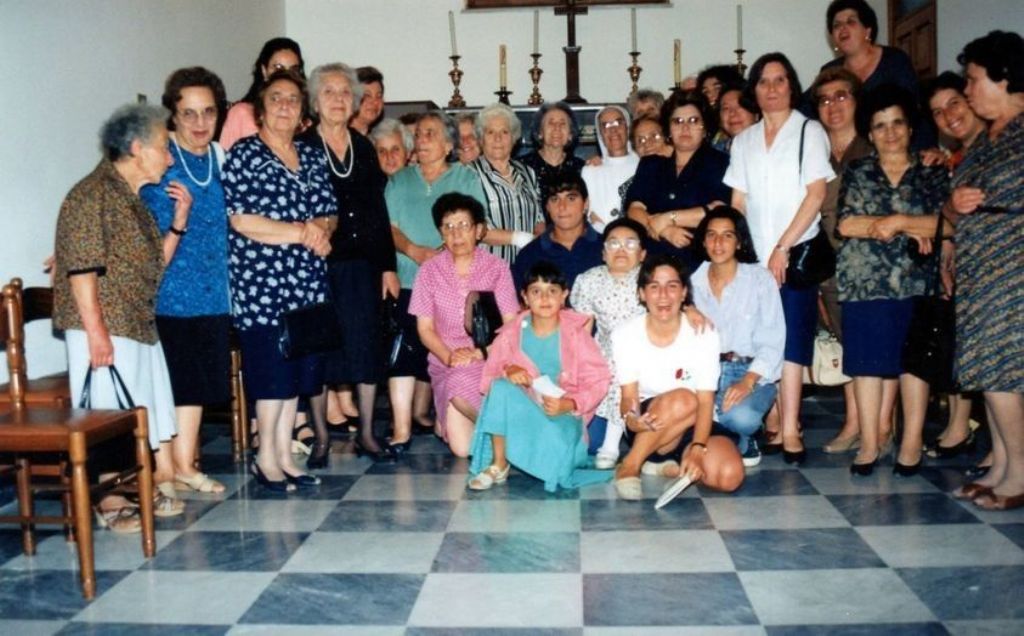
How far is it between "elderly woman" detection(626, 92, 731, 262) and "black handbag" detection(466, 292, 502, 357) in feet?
2.55

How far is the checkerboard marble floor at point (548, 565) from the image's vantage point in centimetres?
253

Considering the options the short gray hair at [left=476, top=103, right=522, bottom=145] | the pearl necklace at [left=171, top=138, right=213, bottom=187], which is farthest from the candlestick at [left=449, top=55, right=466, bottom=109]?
the pearl necklace at [left=171, top=138, right=213, bottom=187]

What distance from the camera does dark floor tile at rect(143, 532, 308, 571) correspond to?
300 cm

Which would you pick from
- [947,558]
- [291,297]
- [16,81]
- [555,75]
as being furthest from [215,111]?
[555,75]

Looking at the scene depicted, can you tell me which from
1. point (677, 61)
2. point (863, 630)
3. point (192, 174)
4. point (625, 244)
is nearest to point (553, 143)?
point (625, 244)

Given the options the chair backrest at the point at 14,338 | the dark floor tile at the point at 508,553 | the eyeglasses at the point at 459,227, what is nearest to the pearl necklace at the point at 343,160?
the eyeglasses at the point at 459,227

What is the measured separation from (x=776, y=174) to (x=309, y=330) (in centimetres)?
205

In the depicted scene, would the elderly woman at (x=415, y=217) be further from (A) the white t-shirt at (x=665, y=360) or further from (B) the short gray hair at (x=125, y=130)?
(B) the short gray hair at (x=125, y=130)

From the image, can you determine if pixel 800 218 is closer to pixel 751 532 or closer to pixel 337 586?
pixel 751 532

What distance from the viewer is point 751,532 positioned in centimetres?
323

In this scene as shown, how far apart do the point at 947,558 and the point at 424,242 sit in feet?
8.79

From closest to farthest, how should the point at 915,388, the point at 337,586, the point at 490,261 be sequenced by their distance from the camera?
the point at 337,586, the point at 915,388, the point at 490,261

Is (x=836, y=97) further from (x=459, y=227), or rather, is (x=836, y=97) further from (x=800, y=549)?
(x=800, y=549)

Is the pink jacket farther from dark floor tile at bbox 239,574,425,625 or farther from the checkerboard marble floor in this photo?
dark floor tile at bbox 239,574,425,625
